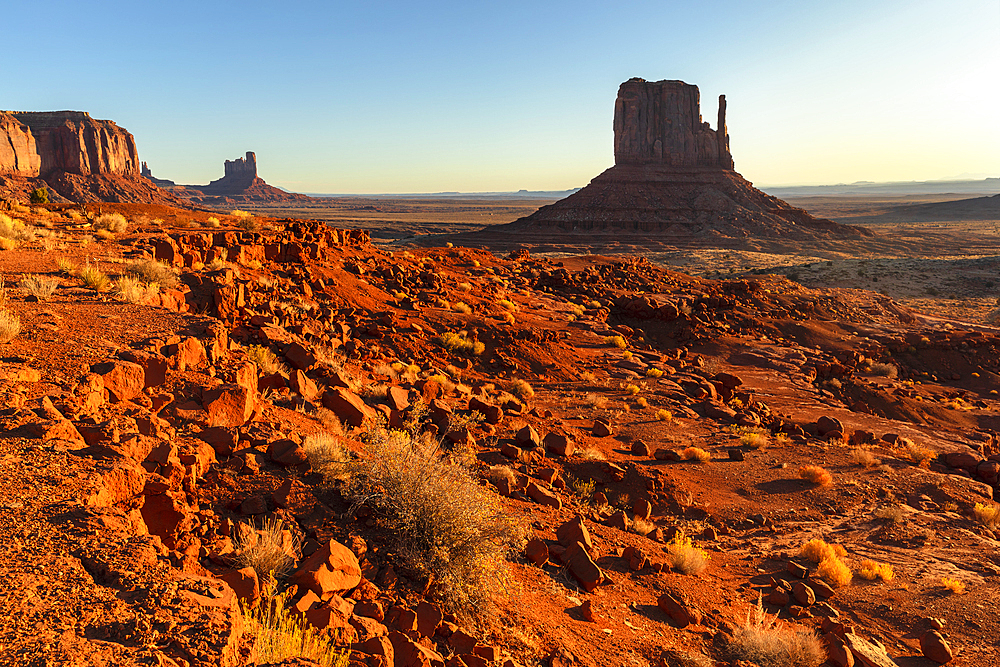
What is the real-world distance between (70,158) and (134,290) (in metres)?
146

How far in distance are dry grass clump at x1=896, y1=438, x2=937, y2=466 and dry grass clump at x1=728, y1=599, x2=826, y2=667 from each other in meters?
8.15

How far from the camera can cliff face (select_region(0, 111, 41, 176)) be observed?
4085 inches

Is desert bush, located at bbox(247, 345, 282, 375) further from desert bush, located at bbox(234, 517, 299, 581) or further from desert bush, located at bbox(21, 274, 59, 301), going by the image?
desert bush, located at bbox(234, 517, 299, 581)

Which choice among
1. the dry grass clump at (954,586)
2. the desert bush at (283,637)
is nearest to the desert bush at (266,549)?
the desert bush at (283,637)

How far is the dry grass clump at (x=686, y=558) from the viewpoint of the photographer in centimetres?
667

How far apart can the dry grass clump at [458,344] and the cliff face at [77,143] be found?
141 metres

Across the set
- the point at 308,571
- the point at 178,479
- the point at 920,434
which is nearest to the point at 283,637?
the point at 308,571

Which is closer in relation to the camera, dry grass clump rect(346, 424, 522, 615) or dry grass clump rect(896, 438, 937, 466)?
dry grass clump rect(346, 424, 522, 615)

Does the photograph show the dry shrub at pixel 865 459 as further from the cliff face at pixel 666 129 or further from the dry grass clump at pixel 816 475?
the cliff face at pixel 666 129

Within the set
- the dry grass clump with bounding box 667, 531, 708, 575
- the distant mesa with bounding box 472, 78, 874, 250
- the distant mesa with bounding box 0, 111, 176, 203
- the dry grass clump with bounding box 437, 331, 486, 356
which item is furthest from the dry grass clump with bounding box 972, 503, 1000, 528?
the distant mesa with bounding box 0, 111, 176, 203

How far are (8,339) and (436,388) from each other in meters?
6.18

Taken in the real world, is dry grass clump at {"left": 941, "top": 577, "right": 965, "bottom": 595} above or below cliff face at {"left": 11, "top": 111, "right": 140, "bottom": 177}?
below

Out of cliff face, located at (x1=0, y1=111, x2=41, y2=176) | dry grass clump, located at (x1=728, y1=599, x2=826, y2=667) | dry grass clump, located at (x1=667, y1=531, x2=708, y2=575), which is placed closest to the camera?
dry grass clump, located at (x1=728, y1=599, x2=826, y2=667)

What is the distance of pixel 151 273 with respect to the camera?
10.2 meters
